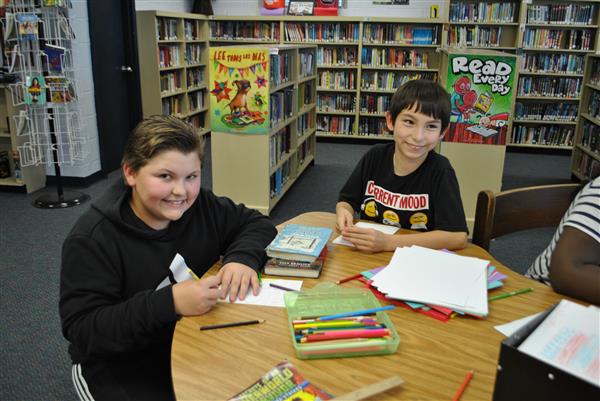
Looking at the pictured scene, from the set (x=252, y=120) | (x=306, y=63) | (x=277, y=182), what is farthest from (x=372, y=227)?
(x=306, y=63)

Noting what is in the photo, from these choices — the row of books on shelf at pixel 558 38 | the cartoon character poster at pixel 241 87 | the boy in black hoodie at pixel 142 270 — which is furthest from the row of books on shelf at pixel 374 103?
the boy in black hoodie at pixel 142 270

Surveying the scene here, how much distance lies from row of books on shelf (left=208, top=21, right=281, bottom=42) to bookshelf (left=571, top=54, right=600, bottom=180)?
385 cm

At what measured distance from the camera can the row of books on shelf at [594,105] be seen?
16.3 feet

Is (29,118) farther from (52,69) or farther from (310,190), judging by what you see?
(310,190)

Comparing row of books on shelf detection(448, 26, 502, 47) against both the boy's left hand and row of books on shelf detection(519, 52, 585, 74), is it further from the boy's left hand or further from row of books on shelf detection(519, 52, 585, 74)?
the boy's left hand

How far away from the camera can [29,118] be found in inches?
168

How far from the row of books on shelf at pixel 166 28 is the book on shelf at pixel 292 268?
5028mm

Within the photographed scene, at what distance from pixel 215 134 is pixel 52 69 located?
4.65 ft

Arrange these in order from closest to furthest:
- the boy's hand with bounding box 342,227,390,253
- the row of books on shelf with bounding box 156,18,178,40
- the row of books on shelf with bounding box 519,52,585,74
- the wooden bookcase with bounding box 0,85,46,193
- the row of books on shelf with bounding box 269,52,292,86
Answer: the boy's hand with bounding box 342,227,390,253 → the row of books on shelf with bounding box 269,52,292,86 → the wooden bookcase with bounding box 0,85,46,193 → the row of books on shelf with bounding box 156,18,178,40 → the row of books on shelf with bounding box 519,52,585,74

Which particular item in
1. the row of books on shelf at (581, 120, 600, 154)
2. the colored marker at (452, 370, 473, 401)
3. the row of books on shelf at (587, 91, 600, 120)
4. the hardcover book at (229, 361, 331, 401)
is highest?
the row of books on shelf at (587, 91, 600, 120)

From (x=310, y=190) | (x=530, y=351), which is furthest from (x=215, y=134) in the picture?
(x=530, y=351)

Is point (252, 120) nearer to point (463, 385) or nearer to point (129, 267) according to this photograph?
point (129, 267)

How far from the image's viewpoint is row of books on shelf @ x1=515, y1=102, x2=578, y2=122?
6590 millimetres

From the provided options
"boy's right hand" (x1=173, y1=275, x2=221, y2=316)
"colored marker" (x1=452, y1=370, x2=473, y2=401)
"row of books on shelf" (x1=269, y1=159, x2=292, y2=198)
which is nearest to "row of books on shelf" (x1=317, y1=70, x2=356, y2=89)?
"row of books on shelf" (x1=269, y1=159, x2=292, y2=198)
